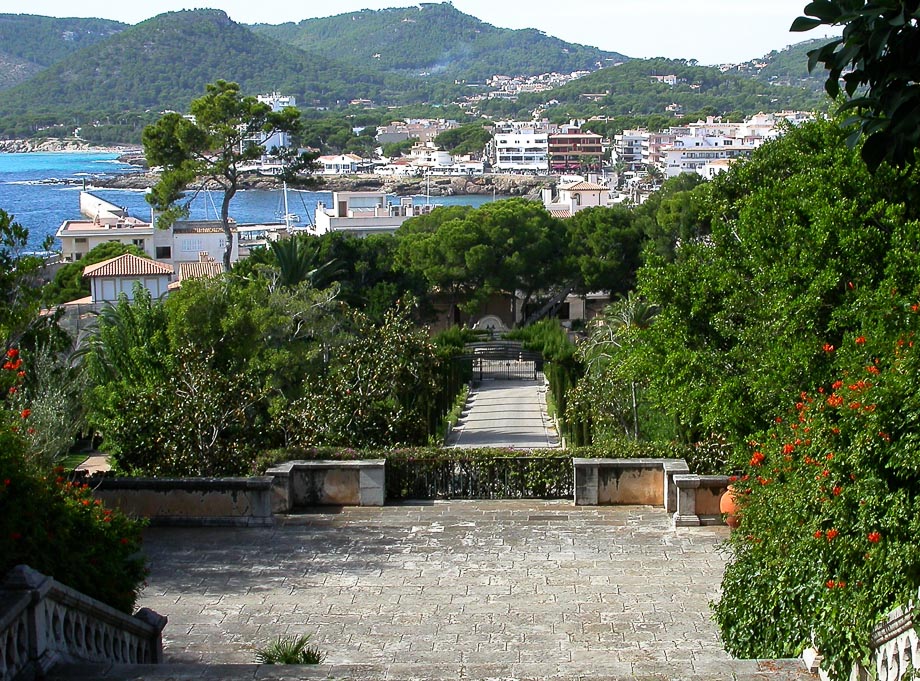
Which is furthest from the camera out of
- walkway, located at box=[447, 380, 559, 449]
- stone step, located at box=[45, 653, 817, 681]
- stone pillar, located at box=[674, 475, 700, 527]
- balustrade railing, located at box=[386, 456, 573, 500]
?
walkway, located at box=[447, 380, 559, 449]

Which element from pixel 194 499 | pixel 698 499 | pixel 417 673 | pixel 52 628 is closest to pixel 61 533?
pixel 52 628

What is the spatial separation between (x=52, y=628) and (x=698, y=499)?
7559mm

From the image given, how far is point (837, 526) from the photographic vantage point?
7188mm

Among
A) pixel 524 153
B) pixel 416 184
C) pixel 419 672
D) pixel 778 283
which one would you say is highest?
pixel 524 153

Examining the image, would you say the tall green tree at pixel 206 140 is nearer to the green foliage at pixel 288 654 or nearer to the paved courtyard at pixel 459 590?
the paved courtyard at pixel 459 590

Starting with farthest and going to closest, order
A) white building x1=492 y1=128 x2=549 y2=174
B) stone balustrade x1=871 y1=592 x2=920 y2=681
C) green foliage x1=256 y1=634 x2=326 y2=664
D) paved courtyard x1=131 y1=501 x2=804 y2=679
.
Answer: white building x1=492 y1=128 x2=549 y2=174 < paved courtyard x1=131 y1=501 x2=804 y2=679 < green foliage x1=256 y1=634 x2=326 y2=664 < stone balustrade x1=871 y1=592 x2=920 y2=681

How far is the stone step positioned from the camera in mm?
6895

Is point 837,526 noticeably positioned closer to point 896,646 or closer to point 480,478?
point 896,646

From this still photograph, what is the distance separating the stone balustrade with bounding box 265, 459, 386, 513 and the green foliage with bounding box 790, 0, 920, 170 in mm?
8581

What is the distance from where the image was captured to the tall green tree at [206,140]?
37.2 meters

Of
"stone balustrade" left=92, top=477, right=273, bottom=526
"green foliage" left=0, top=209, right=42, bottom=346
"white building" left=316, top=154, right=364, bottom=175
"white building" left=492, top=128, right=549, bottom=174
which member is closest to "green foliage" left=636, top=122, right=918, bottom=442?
"stone balustrade" left=92, top=477, right=273, bottom=526

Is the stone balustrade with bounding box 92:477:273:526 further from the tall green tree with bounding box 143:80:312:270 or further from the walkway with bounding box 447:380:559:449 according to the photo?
the tall green tree with bounding box 143:80:312:270

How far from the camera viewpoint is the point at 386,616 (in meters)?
9.83

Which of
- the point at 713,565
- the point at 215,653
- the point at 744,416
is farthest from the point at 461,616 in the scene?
the point at 744,416
